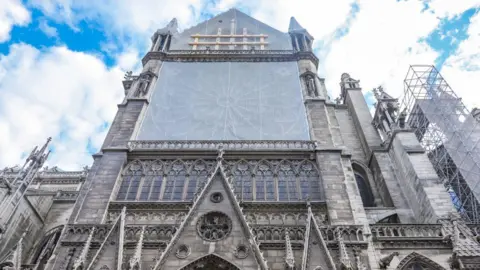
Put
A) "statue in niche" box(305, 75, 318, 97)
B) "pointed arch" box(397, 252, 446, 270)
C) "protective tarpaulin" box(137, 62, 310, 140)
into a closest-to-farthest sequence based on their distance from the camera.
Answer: "pointed arch" box(397, 252, 446, 270), "protective tarpaulin" box(137, 62, 310, 140), "statue in niche" box(305, 75, 318, 97)

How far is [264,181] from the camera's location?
588 inches

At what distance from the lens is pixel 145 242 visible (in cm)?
1221

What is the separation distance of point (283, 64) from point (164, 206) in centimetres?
1212

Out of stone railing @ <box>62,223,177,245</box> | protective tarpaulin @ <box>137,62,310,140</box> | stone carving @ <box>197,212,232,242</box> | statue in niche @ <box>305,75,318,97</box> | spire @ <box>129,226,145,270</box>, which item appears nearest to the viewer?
spire @ <box>129,226,145,270</box>

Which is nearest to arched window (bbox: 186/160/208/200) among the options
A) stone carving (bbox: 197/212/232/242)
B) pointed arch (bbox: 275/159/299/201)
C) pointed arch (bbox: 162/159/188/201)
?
pointed arch (bbox: 162/159/188/201)

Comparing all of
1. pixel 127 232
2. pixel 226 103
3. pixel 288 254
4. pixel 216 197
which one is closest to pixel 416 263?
pixel 288 254

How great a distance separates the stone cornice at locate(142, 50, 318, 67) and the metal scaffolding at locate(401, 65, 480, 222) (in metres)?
7.78

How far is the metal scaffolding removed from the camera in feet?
57.5

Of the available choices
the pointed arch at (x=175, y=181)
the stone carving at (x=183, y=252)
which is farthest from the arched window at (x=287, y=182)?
the stone carving at (x=183, y=252)

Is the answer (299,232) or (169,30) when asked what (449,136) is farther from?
(169,30)

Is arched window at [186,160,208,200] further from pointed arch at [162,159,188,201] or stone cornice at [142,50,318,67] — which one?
stone cornice at [142,50,318,67]

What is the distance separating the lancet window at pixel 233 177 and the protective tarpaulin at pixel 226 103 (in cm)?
186

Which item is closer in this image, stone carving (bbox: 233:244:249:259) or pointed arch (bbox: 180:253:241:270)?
pointed arch (bbox: 180:253:241:270)

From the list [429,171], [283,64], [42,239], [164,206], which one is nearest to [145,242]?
[164,206]
